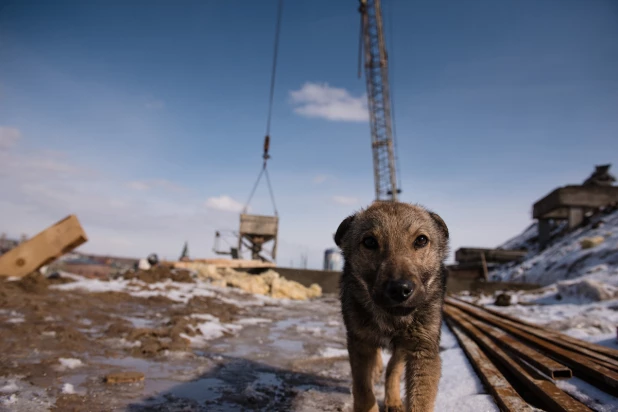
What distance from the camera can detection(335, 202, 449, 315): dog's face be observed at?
2.40 metres

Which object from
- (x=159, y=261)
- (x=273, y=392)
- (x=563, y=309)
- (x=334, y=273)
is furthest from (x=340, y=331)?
(x=334, y=273)

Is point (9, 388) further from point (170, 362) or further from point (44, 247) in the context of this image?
point (44, 247)

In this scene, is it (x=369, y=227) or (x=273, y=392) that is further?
(x=273, y=392)

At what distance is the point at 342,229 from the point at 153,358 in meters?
2.93

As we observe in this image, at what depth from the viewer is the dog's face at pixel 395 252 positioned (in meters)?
2.40

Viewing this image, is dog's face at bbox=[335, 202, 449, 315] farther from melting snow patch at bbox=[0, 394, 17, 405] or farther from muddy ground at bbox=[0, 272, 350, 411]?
melting snow patch at bbox=[0, 394, 17, 405]

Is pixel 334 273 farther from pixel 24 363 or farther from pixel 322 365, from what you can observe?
pixel 24 363

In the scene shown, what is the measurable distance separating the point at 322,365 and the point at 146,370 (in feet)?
7.04

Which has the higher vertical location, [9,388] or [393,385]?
[393,385]

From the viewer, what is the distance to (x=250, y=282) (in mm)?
15602

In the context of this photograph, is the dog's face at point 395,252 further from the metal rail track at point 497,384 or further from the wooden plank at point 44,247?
the wooden plank at point 44,247

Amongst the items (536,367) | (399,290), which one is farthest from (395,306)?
(536,367)

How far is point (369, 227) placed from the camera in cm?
312

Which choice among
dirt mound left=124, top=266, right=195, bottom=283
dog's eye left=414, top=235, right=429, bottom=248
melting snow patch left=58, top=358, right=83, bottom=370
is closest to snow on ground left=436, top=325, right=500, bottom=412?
dog's eye left=414, top=235, right=429, bottom=248
